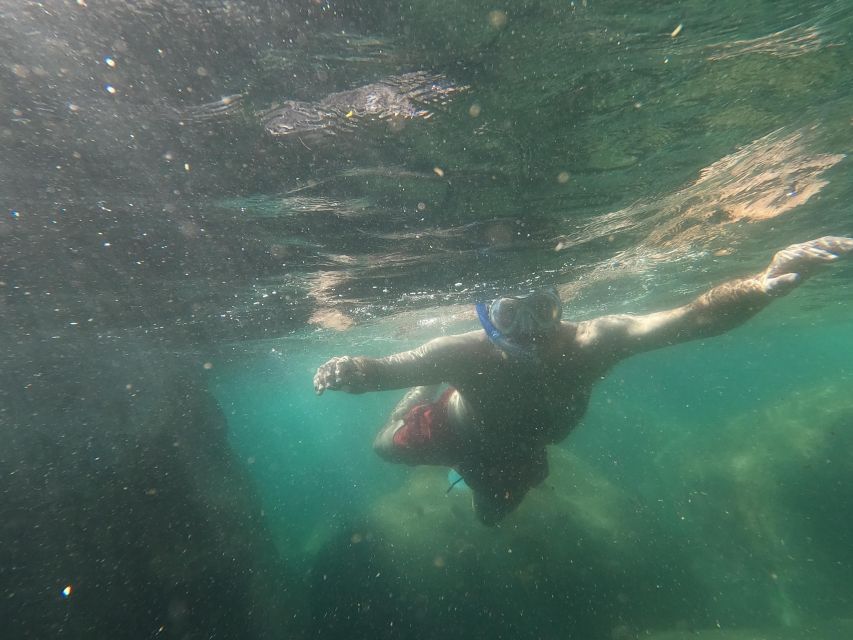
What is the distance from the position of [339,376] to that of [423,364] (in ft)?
3.54

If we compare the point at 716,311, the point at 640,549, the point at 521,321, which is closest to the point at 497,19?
the point at 521,321

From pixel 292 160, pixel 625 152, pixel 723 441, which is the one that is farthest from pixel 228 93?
pixel 723 441

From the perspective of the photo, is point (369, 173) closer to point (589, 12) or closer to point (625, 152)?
point (589, 12)

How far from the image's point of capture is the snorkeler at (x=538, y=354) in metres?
4.20

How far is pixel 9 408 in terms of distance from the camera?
12.5m

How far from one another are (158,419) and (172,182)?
1248 cm

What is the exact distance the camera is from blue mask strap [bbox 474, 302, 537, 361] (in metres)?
4.81

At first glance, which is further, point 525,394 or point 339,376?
point 525,394

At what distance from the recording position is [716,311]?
4.47 metres

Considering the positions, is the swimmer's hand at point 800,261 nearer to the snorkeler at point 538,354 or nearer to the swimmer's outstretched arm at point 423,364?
the snorkeler at point 538,354

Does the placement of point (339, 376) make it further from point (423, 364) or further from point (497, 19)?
point (497, 19)

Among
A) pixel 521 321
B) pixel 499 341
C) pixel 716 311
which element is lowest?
pixel 716 311

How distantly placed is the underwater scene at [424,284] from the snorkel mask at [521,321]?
0.13ft

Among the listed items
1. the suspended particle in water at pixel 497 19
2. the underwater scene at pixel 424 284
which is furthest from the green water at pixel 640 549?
the suspended particle in water at pixel 497 19
